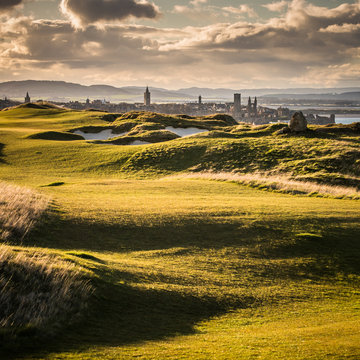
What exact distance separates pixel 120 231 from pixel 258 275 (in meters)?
5.70

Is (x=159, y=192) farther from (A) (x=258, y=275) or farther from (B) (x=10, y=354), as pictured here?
(B) (x=10, y=354)

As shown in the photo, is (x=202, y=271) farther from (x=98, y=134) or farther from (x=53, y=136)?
(x=98, y=134)

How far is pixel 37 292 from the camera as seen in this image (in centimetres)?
882

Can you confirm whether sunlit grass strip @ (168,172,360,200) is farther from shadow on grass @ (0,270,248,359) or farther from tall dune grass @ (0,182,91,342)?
tall dune grass @ (0,182,91,342)

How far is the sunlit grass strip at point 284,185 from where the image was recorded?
86.1ft

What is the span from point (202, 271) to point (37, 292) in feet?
17.8

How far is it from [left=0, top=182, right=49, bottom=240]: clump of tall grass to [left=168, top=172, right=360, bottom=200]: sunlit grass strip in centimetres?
1697

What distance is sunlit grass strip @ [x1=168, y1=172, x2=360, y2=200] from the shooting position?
86.1 ft

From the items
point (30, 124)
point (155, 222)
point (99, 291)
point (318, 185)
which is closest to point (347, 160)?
point (318, 185)

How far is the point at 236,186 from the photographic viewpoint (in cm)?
2870

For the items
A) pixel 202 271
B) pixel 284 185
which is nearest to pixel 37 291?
pixel 202 271

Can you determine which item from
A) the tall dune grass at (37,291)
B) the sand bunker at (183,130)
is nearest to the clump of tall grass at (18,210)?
the tall dune grass at (37,291)

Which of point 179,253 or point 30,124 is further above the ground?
point 30,124

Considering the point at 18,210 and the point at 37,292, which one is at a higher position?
the point at 18,210
